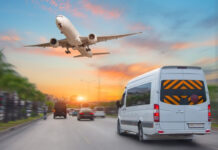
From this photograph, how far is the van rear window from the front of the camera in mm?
10406

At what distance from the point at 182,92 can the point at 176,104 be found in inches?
18.1

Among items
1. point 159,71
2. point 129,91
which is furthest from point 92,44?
point 159,71

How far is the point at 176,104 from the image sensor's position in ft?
34.1

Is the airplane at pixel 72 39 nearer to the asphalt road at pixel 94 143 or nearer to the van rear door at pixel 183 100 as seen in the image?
the asphalt road at pixel 94 143

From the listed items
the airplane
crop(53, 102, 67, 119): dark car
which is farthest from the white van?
crop(53, 102, 67, 119): dark car

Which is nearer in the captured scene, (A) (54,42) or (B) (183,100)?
(B) (183,100)

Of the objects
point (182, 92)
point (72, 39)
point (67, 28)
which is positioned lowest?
point (182, 92)

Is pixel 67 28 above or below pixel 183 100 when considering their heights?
above

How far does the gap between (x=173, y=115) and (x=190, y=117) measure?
57cm

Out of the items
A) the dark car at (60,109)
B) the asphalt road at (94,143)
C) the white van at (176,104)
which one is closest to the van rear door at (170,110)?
the white van at (176,104)

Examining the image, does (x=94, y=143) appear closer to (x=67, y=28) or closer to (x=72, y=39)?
(x=67, y=28)

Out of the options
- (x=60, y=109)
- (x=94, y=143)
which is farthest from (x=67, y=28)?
(x=94, y=143)

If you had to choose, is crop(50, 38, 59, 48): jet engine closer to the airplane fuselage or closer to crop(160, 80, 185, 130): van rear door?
the airplane fuselage

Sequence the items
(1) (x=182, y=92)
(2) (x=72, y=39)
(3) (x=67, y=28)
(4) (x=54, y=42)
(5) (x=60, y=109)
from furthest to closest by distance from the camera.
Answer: (5) (x=60, y=109) < (4) (x=54, y=42) < (2) (x=72, y=39) < (3) (x=67, y=28) < (1) (x=182, y=92)
